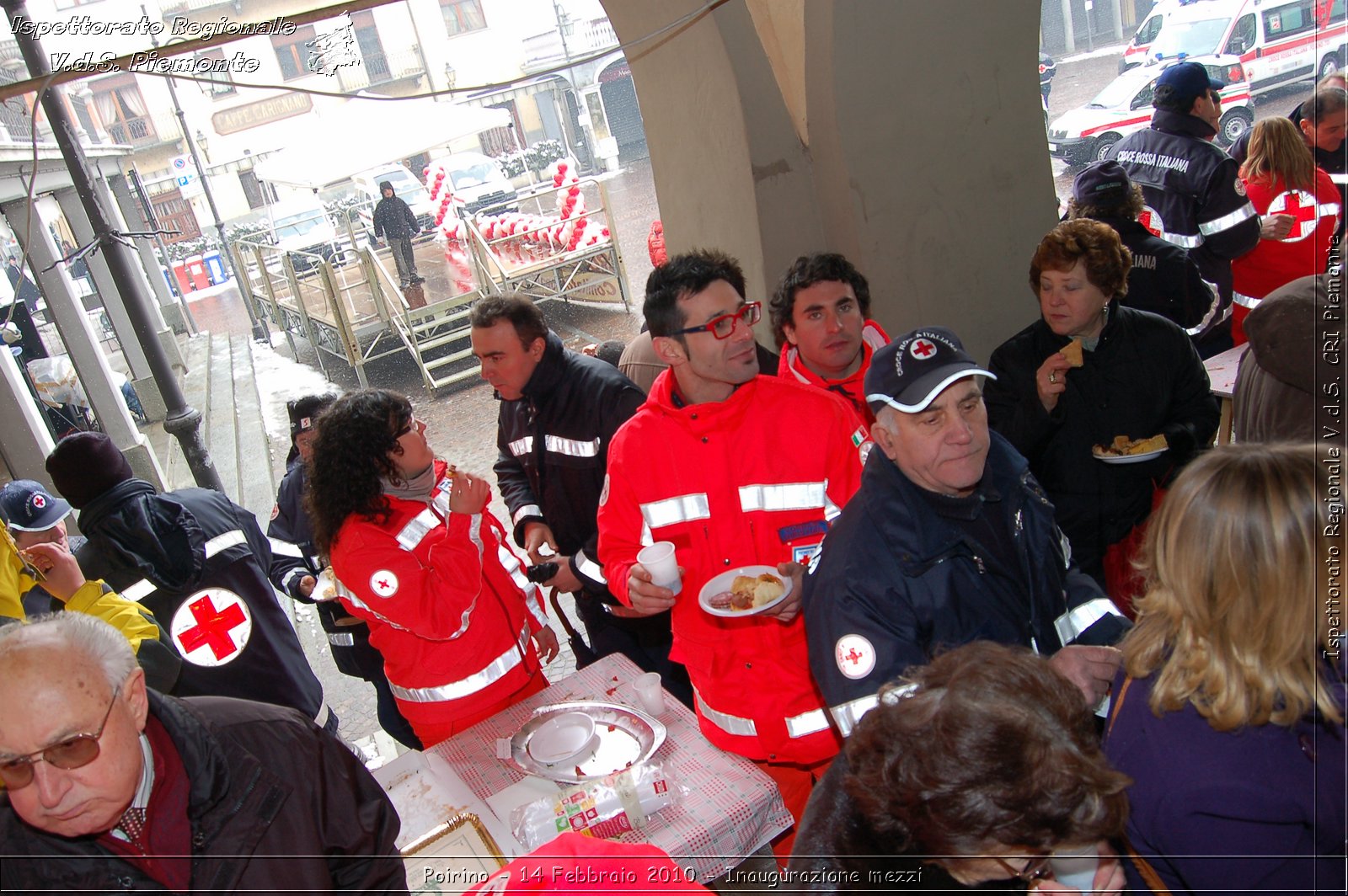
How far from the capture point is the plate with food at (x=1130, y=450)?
127 inches

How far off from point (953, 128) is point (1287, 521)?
3.61 metres

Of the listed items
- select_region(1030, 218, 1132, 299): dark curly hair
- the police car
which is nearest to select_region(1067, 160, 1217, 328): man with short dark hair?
select_region(1030, 218, 1132, 299): dark curly hair

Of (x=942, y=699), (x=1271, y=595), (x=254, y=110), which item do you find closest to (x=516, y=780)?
(x=942, y=699)

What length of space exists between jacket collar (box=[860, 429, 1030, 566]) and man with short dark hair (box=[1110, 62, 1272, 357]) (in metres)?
3.35

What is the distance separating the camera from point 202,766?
1870 millimetres

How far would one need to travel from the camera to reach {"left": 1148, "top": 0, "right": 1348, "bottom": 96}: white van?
535 inches

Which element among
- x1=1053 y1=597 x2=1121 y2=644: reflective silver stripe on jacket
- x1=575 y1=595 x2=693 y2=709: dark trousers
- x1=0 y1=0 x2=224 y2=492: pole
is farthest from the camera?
x1=0 y1=0 x2=224 y2=492: pole

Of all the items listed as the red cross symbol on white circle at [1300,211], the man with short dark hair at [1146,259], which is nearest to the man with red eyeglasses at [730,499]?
the man with short dark hair at [1146,259]

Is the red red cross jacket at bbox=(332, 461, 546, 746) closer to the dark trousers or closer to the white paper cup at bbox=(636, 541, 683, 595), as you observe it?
the dark trousers

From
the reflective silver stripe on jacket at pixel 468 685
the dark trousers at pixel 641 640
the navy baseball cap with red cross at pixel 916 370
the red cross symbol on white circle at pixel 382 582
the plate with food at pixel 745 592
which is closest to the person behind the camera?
the navy baseball cap with red cross at pixel 916 370

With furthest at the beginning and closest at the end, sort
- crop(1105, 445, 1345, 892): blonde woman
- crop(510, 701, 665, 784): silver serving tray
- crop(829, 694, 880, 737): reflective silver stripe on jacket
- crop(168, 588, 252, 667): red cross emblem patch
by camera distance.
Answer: crop(168, 588, 252, 667): red cross emblem patch < crop(510, 701, 665, 784): silver serving tray < crop(829, 694, 880, 737): reflective silver stripe on jacket < crop(1105, 445, 1345, 892): blonde woman

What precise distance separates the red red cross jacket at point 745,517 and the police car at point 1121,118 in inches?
517

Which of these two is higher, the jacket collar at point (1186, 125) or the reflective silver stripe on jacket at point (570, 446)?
the jacket collar at point (1186, 125)

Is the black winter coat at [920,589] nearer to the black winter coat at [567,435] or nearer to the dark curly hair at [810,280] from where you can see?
the dark curly hair at [810,280]
